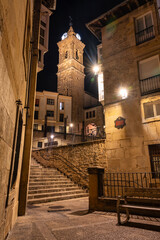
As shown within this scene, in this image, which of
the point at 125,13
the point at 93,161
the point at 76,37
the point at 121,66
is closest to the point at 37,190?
the point at 93,161

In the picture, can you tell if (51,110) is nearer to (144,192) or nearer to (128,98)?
(128,98)

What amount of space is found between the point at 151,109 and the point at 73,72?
96.3 feet

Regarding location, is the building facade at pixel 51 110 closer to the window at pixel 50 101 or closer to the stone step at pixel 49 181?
the window at pixel 50 101

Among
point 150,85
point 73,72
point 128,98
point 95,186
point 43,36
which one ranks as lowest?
point 95,186

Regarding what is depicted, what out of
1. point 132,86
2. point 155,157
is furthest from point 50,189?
point 132,86

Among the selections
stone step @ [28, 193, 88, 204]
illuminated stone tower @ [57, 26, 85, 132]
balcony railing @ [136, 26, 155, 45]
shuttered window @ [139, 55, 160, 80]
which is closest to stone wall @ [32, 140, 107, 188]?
stone step @ [28, 193, 88, 204]

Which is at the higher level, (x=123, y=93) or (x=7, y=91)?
(x=123, y=93)

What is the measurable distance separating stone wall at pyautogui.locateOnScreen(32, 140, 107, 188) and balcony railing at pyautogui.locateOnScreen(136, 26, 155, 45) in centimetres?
730

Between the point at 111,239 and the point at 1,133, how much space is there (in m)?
2.98

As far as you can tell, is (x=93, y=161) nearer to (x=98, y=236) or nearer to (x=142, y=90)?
(x=142, y=90)

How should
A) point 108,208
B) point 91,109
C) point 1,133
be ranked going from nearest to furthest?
point 1,133 → point 108,208 → point 91,109

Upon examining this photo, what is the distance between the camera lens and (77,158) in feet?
43.0

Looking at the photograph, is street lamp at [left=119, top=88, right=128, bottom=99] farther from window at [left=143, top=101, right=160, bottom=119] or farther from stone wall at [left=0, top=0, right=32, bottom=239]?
stone wall at [left=0, top=0, right=32, bottom=239]

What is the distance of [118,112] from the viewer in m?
10.8
